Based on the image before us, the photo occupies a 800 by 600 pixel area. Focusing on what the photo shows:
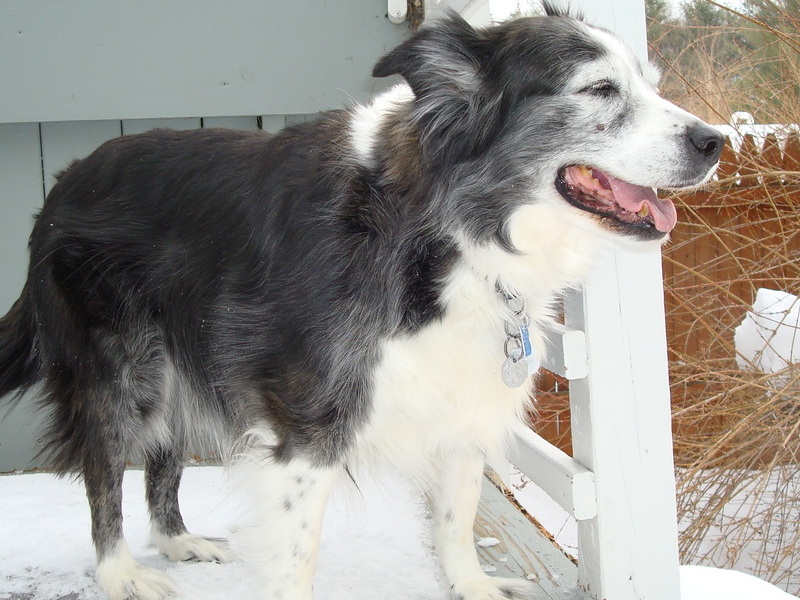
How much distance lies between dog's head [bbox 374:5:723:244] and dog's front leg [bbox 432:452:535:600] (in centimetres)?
74

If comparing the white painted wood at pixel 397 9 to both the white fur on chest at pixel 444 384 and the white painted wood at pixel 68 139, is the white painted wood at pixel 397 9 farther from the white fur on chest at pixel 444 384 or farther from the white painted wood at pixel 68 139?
the white fur on chest at pixel 444 384

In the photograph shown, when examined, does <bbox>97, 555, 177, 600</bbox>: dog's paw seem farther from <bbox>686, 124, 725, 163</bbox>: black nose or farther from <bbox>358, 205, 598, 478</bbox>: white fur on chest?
<bbox>686, 124, 725, 163</bbox>: black nose

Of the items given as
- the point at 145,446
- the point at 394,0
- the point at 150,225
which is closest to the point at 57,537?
the point at 145,446

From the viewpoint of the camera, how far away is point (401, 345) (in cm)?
174

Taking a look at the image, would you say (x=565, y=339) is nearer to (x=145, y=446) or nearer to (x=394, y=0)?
(x=145, y=446)

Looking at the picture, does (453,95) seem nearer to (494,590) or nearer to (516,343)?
(516,343)

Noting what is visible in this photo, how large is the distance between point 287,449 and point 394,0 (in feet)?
7.16

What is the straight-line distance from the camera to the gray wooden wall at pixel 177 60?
3225mm

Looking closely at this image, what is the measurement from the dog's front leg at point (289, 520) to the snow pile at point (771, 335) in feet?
9.49

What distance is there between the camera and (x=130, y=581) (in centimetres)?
208

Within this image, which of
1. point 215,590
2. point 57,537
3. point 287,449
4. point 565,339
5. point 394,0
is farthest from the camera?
point 394,0

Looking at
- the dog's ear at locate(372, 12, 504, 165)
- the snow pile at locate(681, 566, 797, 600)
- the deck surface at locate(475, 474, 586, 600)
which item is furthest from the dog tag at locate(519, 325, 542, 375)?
the snow pile at locate(681, 566, 797, 600)

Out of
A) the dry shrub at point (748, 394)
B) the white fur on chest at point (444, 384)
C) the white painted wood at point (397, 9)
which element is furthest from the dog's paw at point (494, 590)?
the white painted wood at point (397, 9)

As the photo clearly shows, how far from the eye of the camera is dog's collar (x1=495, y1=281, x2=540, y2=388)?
5.91ft
